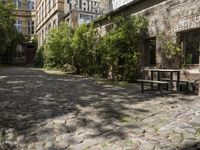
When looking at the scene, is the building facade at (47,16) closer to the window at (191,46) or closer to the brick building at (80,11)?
the brick building at (80,11)

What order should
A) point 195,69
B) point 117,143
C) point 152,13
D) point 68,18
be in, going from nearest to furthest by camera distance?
point 117,143, point 195,69, point 152,13, point 68,18

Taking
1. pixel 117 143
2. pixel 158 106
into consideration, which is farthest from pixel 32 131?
pixel 158 106

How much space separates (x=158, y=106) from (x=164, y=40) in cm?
462

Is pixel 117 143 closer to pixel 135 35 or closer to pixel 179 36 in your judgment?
pixel 179 36

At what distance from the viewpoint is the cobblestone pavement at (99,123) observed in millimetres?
4125

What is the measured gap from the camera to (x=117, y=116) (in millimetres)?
5586

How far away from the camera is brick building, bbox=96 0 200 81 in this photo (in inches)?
359

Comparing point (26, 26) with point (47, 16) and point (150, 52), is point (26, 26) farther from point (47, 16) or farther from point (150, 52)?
point (150, 52)

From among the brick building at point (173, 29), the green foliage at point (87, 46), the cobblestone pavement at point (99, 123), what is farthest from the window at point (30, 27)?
the cobblestone pavement at point (99, 123)

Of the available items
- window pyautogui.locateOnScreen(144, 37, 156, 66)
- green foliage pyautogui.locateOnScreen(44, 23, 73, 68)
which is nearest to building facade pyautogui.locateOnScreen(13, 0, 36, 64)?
green foliage pyautogui.locateOnScreen(44, 23, 73, 68)

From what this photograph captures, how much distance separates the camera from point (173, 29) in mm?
9930

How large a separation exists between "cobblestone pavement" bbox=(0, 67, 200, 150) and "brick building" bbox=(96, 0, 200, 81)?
2.44 m

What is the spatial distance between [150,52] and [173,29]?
7.31ft

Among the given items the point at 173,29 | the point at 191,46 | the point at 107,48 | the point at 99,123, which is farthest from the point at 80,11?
the point at 99,123
